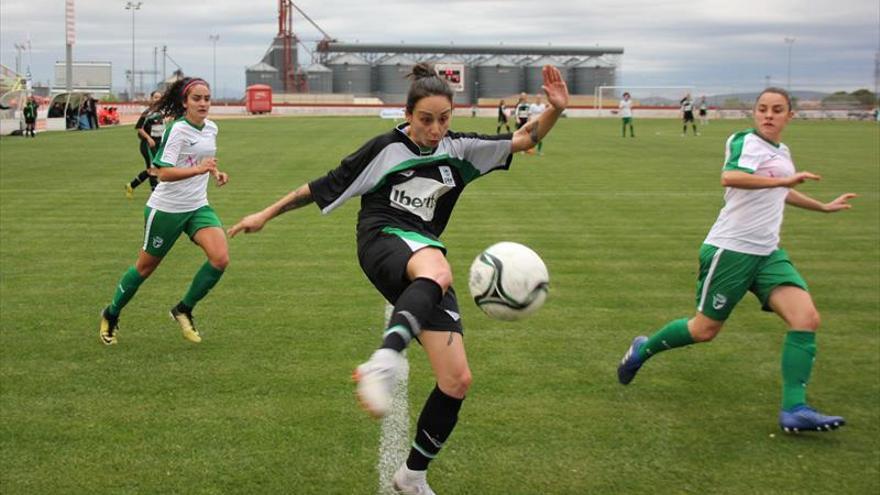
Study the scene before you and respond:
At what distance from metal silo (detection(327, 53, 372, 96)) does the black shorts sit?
365ft

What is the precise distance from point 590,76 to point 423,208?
114 m

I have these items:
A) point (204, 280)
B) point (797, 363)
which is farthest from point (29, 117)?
point (797, 363)

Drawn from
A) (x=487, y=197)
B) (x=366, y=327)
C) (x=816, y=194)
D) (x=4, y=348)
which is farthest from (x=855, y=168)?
(x=4, y=348)

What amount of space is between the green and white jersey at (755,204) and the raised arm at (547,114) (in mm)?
Result: 1411

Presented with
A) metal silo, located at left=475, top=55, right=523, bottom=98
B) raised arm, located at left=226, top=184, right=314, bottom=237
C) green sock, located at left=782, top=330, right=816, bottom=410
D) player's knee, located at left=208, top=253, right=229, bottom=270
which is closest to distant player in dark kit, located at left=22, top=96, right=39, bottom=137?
player's knee, located at left=208, top=253, right=229, bottom=270

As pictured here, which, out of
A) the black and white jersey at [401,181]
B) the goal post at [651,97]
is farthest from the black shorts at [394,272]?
the goal post at [651,97]

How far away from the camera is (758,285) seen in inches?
249

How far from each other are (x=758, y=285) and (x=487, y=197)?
13.4 metres

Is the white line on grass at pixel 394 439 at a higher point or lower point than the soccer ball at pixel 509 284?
lower

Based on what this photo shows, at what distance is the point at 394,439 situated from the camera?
5969 mm

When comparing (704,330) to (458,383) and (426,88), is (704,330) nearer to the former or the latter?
(458,383)

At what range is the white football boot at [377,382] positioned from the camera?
4.03 metres

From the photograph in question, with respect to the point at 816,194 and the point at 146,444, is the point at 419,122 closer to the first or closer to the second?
the point at 146,444

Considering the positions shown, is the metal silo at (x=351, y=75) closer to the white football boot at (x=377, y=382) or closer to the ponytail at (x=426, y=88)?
the ponytail at (x=426, y=88)
